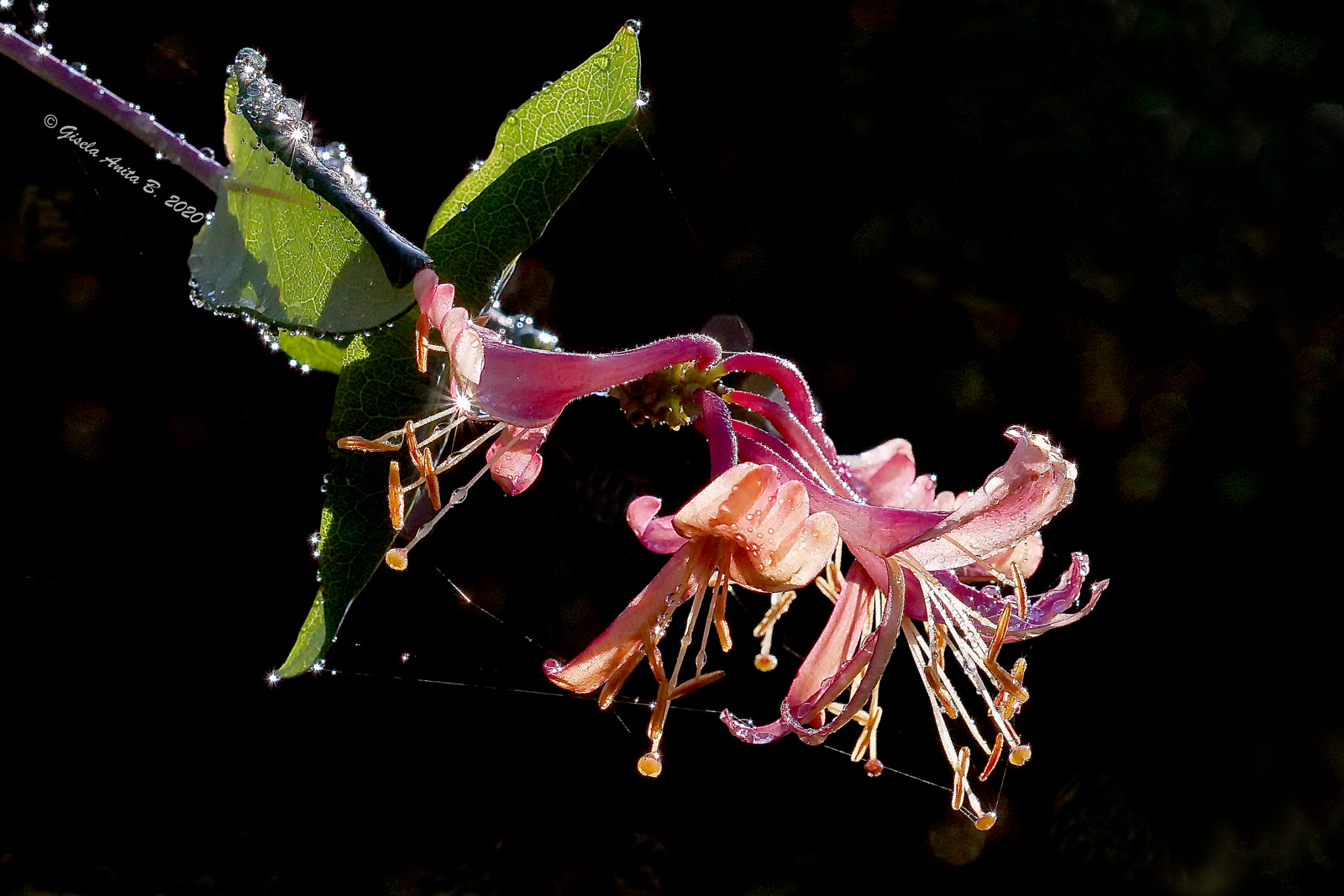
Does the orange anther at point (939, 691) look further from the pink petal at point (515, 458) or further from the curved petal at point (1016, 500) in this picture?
the pink petal at point (515, 458)

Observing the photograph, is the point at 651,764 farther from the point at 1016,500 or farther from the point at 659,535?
the point at 1016,500

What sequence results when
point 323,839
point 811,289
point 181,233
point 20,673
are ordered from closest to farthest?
point 181,233, point 20,673, point 323,839, point 811,289

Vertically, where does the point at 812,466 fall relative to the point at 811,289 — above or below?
above

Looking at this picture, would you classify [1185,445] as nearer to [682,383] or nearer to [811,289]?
[811,289]

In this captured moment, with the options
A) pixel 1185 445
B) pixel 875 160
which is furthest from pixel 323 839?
pixel 1185 445

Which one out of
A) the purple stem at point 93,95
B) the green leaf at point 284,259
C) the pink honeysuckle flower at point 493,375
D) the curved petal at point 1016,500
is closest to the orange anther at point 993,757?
the curved petal at point 1016,500

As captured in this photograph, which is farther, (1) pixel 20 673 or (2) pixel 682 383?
(1) pixel 20 673

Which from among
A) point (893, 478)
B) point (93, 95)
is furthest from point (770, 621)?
point (93, 95)
